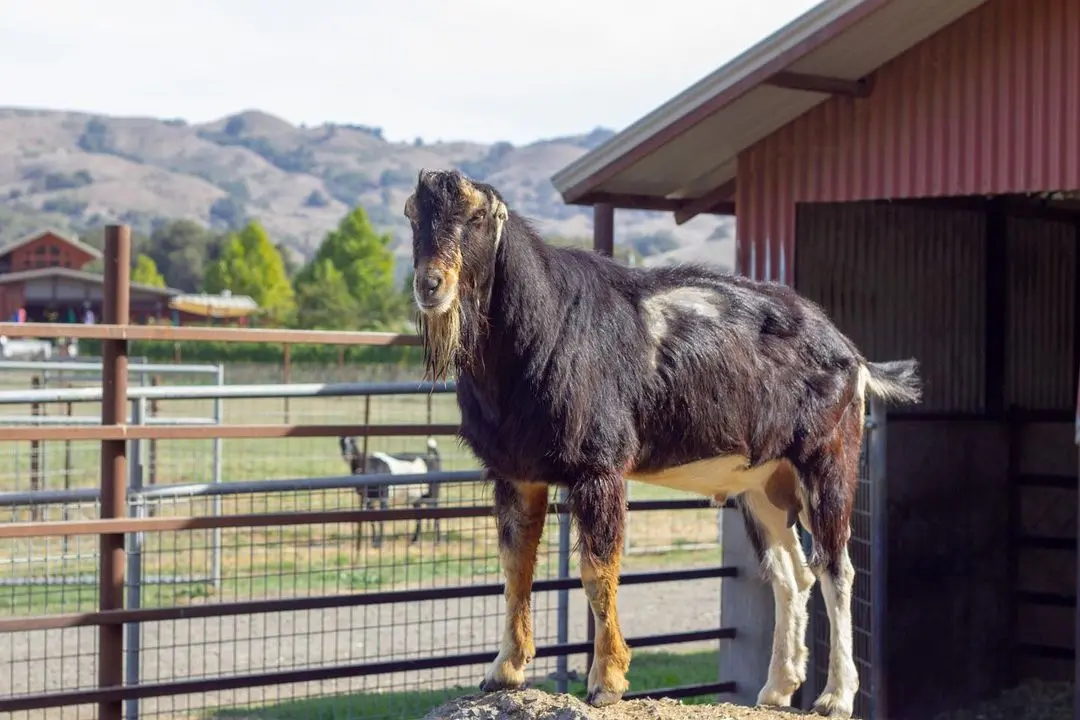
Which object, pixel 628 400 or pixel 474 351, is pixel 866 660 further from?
pixel 474 351

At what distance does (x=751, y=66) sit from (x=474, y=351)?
9.42 feet

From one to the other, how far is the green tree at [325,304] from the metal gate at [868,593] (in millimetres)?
46326

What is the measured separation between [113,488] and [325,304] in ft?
187

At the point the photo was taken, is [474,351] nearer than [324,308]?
Yes

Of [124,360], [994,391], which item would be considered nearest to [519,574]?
[124,360]

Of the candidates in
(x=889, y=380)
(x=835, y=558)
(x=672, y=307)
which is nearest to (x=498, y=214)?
(x=672, y=307)

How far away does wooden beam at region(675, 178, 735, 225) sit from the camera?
9.13m

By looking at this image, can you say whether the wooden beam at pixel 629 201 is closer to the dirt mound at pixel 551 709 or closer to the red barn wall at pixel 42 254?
the dirt mound at pixel 551 709

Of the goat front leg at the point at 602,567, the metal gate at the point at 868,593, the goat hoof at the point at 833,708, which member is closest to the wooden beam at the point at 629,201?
the metal gate at the point at 868,593

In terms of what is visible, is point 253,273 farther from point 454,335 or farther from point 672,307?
point 454,335

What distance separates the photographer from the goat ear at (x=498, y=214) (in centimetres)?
505

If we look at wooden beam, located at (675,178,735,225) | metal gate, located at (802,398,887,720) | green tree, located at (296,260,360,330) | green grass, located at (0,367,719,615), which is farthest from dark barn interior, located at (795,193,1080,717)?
green tree, located at (296,260,360,330)

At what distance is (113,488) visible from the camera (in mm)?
5973

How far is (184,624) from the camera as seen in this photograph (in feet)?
36.3
